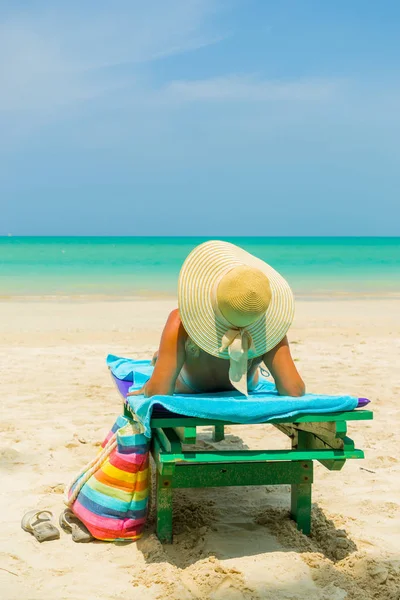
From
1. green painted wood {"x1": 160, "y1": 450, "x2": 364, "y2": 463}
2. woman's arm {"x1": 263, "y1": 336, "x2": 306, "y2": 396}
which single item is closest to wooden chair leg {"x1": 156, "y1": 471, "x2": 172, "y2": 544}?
green painted wood {"x1": 160, "y1": 450, "x2": 364, "y2": 463}

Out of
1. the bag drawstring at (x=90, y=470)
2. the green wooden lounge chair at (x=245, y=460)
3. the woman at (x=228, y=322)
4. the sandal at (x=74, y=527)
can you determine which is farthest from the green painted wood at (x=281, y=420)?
the sandal at (x=74, y=527)

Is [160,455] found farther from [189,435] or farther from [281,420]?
[281,420]

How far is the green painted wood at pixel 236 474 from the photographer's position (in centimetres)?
312

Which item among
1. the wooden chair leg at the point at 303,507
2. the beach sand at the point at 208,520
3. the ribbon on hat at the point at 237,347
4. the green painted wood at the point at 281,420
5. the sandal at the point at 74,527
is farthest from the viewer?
the wooden chair leg at the point at 303,507

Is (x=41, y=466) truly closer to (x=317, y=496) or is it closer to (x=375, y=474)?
(x=317, y=496)

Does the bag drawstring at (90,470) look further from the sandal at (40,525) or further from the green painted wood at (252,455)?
the green painted wood at (252,455)

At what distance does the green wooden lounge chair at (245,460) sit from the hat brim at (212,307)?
375 millimetres

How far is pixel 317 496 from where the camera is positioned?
386cm

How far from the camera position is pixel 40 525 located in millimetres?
3256

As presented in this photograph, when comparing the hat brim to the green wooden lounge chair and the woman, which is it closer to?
the woman

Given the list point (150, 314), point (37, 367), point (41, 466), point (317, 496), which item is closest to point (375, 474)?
point (317, 496)

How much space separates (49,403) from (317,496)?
9.00 ft

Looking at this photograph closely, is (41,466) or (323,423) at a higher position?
(323,423)

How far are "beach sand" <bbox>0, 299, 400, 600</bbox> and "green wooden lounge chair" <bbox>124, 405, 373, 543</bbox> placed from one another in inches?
6.4
